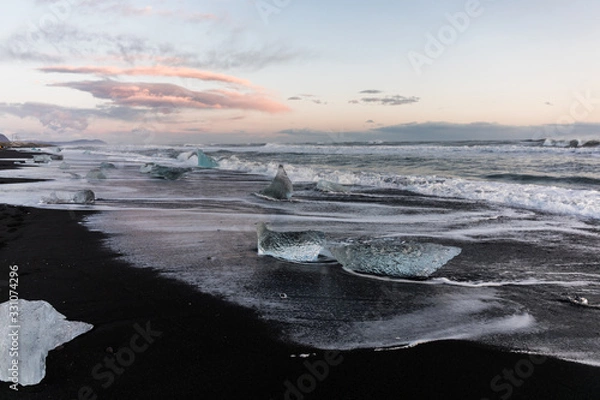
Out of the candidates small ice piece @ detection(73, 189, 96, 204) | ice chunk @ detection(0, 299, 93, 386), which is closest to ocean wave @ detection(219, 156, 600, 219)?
small ice piece @ detection(73, 189, 96, 204)

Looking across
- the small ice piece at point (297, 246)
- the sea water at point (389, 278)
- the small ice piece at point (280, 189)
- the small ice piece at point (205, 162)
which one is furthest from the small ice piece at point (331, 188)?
the small ice piece at point (205, 162)

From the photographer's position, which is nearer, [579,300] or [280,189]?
[579,300]

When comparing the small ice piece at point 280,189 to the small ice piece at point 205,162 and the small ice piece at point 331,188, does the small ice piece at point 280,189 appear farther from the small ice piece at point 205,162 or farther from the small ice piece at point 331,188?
the small ice piece at point 205,162

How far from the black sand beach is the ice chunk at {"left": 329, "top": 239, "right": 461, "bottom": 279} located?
1.50 m

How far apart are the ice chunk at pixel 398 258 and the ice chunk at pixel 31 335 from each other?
2.70m

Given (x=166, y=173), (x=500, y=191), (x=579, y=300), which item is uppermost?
(x=166, y=173)

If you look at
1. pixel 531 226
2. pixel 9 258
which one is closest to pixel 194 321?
pixel 9 258

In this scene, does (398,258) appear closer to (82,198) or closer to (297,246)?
(297,246)

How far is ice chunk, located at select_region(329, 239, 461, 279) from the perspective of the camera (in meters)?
4.48

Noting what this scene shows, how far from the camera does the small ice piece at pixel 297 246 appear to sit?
5.03 m

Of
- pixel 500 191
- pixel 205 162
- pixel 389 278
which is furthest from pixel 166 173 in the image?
pixel 389 278

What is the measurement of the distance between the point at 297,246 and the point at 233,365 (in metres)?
2.45

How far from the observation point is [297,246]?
16.5 feet

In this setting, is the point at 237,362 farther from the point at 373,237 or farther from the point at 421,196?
the point at 421,196
